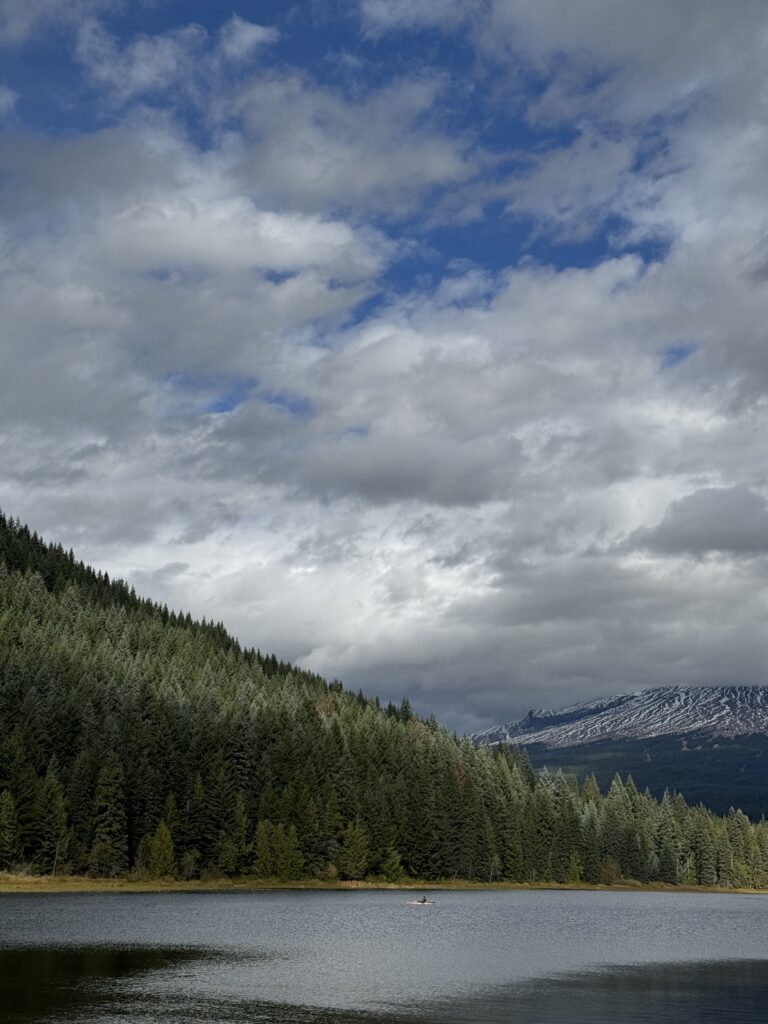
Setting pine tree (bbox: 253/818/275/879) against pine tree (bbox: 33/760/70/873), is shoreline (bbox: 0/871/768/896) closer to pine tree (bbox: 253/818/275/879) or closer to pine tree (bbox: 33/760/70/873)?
pine tree (bbox: 253/818/275/879)

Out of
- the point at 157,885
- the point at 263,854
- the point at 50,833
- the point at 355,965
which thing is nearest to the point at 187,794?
the point at 263,854

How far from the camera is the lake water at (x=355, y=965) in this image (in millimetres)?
53375

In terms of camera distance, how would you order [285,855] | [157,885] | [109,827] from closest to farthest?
[157,885], [109,827], [285,855]

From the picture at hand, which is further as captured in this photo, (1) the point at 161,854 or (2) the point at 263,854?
(2) the point at 263,854

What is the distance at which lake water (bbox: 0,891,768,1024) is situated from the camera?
175 ft

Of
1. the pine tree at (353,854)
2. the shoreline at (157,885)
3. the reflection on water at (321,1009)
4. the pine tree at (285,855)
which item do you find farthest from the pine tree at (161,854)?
the reflection on water at (321,1009)

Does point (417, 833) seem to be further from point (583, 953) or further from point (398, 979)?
point (398, 979)

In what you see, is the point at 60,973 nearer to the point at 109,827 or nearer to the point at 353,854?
the point at 109,827

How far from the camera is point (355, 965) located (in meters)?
72.9

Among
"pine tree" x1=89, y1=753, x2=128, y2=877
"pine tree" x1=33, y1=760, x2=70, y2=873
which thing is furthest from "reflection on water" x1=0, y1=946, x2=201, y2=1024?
"pine tree" x1=89, y1=753, x2=128, y2=877

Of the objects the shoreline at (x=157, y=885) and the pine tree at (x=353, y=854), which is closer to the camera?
the shoreline at (x=157, y=885)

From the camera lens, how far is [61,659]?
648ft

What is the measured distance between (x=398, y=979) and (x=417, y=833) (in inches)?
4989

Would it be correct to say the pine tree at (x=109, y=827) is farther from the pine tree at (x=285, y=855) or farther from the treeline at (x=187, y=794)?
the pine tree at (x=285, y=855)
